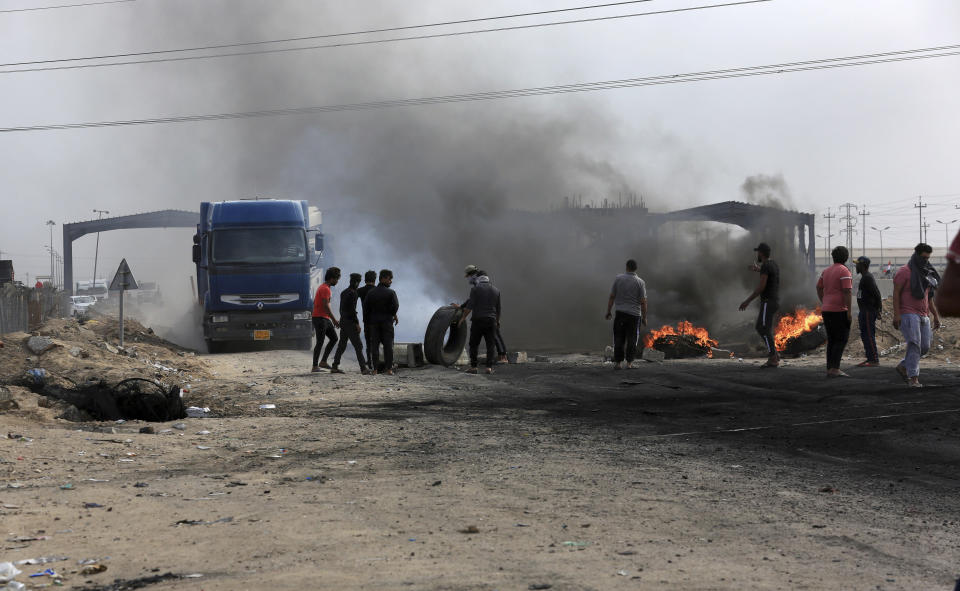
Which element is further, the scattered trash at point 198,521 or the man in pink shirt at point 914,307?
the man in pink shirt at point 914,307

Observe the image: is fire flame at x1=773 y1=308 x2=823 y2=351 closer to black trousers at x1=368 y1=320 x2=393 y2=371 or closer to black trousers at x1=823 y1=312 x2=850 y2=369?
black trousers at x1=823 y1=312 x2=850 y2=369

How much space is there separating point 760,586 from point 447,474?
3160mm

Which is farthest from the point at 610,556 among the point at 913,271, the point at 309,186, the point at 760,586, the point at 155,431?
the point at 309,186

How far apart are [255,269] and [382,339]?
24.4ft

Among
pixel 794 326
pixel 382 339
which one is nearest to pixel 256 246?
pixel 382 339

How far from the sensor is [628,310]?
14.3 meters

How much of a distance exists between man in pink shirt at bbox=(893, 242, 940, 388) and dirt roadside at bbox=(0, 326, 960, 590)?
0.43 meters

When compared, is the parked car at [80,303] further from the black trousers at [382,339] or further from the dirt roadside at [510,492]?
the dirt roadside at [510,492]

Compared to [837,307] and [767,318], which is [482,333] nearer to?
[767,318]

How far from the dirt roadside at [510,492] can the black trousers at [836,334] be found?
2.07 feet

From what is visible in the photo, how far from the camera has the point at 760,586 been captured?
407cm

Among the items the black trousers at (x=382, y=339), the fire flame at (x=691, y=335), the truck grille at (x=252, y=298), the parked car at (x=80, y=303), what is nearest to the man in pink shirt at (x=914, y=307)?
the black trousers at (x=382, y=339)

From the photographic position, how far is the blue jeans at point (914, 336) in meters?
10.9

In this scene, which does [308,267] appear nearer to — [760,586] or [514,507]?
[514,507]
